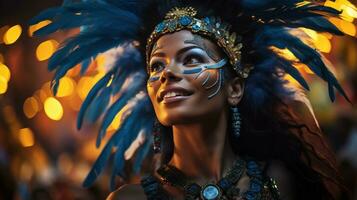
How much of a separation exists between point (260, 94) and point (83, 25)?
723 millimetres

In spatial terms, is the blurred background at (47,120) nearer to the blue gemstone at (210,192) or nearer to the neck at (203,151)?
the neck at (203,151)

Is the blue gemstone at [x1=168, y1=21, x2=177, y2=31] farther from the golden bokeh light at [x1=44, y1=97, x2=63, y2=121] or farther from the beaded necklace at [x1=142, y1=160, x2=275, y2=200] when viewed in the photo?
the golden bokeh light at [x1=44, y1=97, x2=63, y2=121]

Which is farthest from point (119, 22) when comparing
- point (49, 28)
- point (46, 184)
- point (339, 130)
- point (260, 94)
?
point (46, 184)

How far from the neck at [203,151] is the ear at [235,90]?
0.20 feet

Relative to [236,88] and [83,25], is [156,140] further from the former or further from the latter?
[83,25]

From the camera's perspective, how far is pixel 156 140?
7.56 feet

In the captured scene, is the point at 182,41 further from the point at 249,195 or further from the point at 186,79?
the point at 249,195

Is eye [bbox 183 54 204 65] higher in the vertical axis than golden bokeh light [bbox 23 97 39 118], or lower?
higher

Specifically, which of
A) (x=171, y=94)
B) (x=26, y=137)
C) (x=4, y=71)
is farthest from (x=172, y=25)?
(x=26, y=137)

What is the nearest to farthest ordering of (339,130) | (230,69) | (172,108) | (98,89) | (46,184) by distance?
(172,108) → (230,69) → (98,89) → (339,130) → (46,184)

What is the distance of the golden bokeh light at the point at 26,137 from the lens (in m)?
5.19

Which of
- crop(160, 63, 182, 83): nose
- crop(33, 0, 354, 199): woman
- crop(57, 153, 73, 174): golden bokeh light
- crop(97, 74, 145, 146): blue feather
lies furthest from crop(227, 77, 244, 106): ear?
crop(57, 153, 73, 174): golden bokeh light

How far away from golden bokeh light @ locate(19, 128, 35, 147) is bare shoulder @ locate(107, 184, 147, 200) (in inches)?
123

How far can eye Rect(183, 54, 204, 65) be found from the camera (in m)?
2.11
